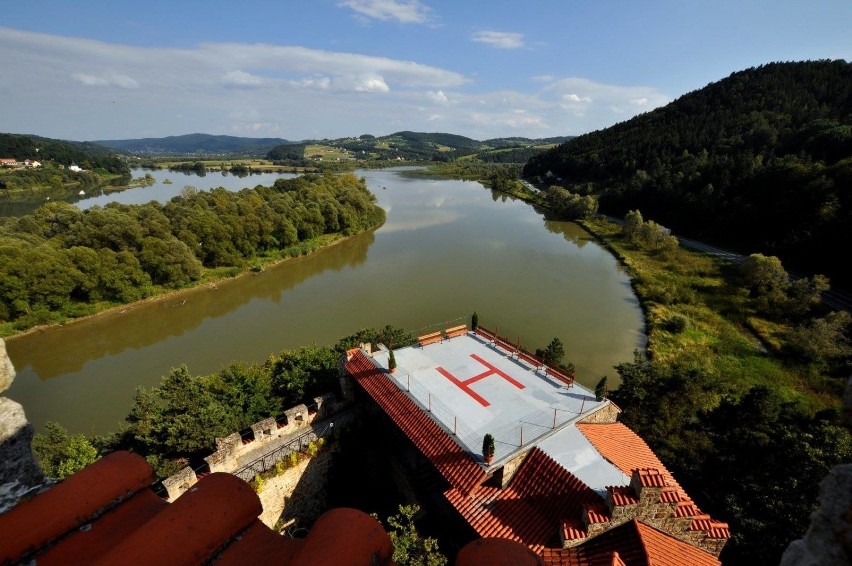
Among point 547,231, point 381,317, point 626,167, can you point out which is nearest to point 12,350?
point 381,317

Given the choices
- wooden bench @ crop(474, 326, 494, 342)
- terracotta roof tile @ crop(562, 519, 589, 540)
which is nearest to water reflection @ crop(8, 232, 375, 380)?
wooden bench @ crop(474, 326, 494, 342)

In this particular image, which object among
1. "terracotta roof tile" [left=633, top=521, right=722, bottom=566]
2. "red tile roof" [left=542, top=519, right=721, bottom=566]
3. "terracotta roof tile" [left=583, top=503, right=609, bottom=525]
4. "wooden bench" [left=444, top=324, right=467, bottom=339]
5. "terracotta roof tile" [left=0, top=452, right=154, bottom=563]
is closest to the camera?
"terracotta roof tile" [left=0, top=452, right=154, bottom=563]

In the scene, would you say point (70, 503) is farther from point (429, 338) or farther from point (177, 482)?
point (429, 338)

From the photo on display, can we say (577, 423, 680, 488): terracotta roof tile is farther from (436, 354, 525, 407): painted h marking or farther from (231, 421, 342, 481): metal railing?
(231, 421, 342, 481): metal railing

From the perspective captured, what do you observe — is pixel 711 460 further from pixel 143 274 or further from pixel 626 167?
pixel 626 167

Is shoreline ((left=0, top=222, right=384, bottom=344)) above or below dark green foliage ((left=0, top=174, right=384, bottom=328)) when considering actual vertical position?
below

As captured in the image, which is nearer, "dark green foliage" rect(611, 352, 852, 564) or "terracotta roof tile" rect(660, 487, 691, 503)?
"terracotta roof tile" rect(660, 487, 691, 503)

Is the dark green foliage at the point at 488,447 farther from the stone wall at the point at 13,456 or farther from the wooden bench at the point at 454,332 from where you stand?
the stone wall at the point at 13,456

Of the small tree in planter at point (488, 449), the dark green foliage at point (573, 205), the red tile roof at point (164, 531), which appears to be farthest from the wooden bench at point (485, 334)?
Result: the dark green foliage at point (573, 205)
